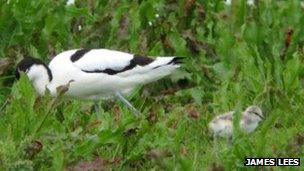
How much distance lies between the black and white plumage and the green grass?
0.19m

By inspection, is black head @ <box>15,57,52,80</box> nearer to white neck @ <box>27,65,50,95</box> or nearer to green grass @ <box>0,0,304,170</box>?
white neck @ <box>27,65,50,95</box>

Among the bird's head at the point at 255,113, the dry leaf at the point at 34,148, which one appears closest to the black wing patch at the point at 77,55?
the bird's head at the point at 255,113

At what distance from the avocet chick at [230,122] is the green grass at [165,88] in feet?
0.37

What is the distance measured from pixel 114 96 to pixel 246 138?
227 cm

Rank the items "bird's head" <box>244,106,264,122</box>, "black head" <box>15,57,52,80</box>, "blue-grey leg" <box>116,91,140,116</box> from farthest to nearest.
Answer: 1. "black head" <box>15,57,52,80</box>
2. "blue-grey leg" <box>116,91,140,116</box>
3. "bird's head" <box>244,106,264,122</box>

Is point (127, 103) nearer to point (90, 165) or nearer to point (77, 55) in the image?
point (77, 55)

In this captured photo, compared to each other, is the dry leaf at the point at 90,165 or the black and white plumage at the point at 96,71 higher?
the black and white plumage at the point at 96,71

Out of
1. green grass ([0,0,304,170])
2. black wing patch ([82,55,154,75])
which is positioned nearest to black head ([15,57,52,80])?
green grass ([0,0,304,170])

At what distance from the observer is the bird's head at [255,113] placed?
780 centimetres

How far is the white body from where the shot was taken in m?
8.82

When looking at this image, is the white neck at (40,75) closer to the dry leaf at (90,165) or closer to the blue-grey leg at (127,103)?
the blue-grey leg at (127,103)

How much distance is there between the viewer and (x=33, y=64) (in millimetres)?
8977

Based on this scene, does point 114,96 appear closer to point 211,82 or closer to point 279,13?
point 211,82

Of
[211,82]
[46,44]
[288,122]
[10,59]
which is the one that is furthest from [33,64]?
[288,122]
